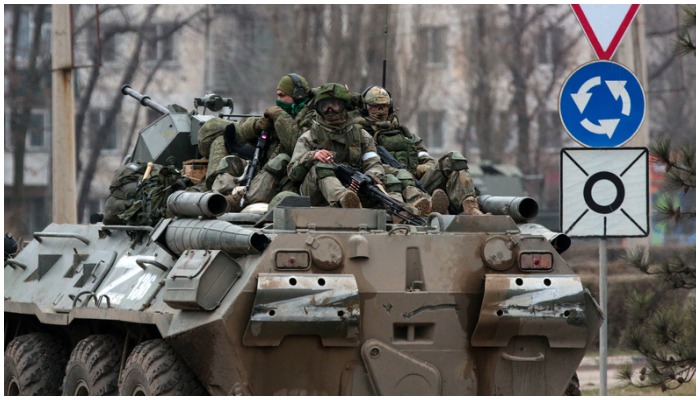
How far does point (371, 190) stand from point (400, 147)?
1674 mm

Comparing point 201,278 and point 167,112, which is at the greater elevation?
point 167,112

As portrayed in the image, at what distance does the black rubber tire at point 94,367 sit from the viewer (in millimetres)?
15508

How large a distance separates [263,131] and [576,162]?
3.74 m

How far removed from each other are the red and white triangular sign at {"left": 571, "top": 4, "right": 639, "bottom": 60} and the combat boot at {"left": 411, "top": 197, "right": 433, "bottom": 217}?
6.24 ft

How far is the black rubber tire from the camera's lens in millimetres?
15508

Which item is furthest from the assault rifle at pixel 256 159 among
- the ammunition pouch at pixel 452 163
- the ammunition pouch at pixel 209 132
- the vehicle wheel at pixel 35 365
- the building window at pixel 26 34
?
the building window at pixel 26 34

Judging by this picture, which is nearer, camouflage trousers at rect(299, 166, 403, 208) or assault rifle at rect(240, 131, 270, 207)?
camouflage trousers at rect(299, 166, 403, 208)

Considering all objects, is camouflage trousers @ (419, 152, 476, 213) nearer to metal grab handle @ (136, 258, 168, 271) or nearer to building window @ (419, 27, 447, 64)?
metal grab handle @ (136, 258, 168, 271)

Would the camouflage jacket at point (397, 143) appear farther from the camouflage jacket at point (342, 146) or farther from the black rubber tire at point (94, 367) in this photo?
the black rubber tire at point (94, 367)

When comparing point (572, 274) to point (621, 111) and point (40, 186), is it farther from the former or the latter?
point (40, 186)

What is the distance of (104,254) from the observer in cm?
1672

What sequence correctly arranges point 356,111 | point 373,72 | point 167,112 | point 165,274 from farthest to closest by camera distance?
1. point 373,72
2. point 167,112
3. point 356,111
4. point 165,274

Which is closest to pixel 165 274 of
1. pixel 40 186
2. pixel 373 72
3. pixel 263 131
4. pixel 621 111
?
pixel 263 131

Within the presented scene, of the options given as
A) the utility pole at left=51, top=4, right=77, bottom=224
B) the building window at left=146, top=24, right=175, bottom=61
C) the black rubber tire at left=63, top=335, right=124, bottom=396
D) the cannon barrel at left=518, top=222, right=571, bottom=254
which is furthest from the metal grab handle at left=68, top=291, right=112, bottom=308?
the building window at left=146, top=24, right=175, bottom=61
